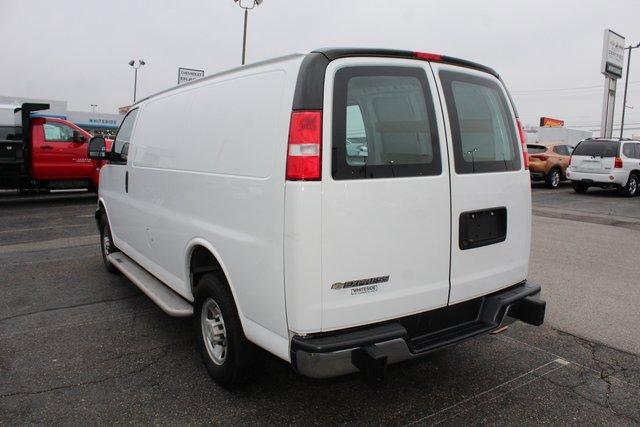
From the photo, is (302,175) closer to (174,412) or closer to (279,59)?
(279,59)

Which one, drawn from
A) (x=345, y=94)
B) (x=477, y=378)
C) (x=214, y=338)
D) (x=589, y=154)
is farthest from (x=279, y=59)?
(x=589, y=154)

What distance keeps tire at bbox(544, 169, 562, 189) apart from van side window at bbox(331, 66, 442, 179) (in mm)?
17329

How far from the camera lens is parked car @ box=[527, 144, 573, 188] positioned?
18.2m

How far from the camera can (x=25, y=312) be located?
184 inches

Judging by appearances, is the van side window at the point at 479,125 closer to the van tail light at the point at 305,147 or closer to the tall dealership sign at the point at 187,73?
the van tail light at the point at 305,147

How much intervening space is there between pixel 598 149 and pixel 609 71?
1246cm

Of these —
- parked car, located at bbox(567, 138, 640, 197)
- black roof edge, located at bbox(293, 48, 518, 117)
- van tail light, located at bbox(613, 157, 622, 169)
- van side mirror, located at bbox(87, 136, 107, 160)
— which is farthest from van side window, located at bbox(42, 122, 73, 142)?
van tail light, located at bbox(613, 157, 622, 169)

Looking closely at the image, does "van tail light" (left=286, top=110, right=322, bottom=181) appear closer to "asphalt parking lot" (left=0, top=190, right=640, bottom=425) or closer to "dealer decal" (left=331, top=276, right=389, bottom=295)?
"dealer decal" (left=331, top=276, right=389, bottom=295)

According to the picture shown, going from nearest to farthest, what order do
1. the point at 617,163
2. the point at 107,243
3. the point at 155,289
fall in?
the point at 155,289
the point at 107,243
the point at 617,163

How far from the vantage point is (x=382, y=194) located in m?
2.61

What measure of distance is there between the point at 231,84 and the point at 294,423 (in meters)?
2.08

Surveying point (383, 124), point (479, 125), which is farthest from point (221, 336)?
point (479, 125)

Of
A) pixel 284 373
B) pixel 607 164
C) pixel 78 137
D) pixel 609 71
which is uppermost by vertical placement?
pixel 609 71

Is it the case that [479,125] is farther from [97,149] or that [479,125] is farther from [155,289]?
[97,149]
